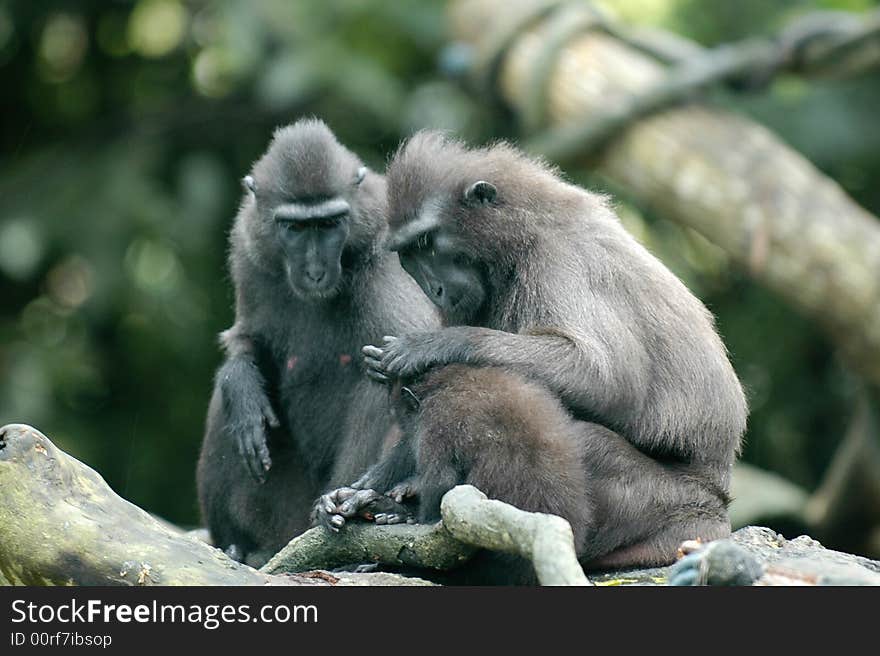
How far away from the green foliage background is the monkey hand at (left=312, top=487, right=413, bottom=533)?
6.02 m

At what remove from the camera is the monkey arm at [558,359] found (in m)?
5.52

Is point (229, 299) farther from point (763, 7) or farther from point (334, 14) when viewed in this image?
point (763, 7)

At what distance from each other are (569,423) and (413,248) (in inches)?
48.1

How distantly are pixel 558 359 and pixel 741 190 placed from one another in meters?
5.82

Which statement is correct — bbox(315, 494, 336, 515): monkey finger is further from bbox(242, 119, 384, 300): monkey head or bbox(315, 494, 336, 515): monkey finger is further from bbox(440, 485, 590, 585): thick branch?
bbox(242, 119, 384, 300): monkey head

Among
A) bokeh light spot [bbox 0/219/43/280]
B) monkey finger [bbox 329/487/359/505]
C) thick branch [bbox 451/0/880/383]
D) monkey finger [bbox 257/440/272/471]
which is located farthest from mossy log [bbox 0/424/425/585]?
thick branch [bbox 451/0/880/383]

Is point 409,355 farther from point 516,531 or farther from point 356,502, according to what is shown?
point 516,531

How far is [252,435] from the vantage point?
700 cm

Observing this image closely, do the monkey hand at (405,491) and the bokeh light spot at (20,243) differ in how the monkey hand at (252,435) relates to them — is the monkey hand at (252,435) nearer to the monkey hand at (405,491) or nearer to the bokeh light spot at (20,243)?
the monkey hand at (405,491)

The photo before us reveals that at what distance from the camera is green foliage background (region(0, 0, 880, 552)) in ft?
37.6

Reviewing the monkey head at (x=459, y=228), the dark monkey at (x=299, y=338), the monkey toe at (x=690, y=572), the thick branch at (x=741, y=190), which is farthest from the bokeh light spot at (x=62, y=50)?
the monkey toe at (x=690, y=572)

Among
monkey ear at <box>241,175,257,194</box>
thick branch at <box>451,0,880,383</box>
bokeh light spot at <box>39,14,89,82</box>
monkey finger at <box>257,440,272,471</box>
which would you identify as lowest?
monkey finger at <box>257,440,272,471</box>

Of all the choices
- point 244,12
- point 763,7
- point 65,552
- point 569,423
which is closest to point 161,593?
point 65,552

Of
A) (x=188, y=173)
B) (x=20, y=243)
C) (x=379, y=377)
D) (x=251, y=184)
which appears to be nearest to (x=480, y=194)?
(x=379, y=377)
